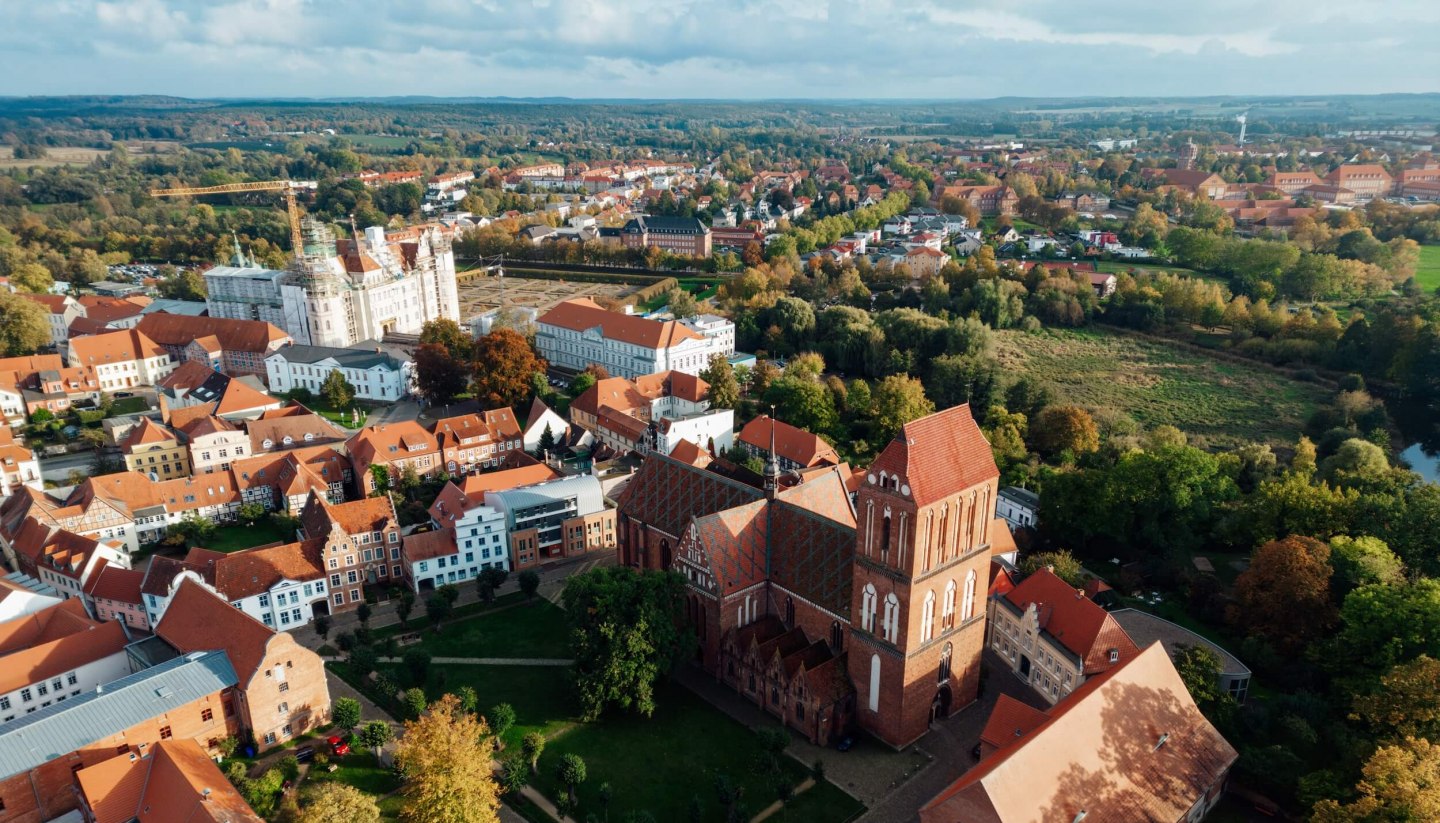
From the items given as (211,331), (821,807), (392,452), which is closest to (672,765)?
(821,807)

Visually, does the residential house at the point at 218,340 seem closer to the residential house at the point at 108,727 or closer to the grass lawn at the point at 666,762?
the residential house at the point at 108,727

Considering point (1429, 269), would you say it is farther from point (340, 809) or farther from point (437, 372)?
point (340, 809)

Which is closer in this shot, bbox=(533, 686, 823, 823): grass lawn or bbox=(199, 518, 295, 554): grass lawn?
bbox=(533, 686, 823, 823): grass lawn

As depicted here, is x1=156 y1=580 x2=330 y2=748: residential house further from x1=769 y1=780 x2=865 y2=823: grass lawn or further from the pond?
the pond

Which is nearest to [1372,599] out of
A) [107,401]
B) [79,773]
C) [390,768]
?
[390,768]

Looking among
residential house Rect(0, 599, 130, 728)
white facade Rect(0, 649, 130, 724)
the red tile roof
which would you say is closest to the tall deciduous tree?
the red tile roof

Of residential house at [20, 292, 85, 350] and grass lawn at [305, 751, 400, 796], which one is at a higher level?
residential house at [20, 292, 85, 350]

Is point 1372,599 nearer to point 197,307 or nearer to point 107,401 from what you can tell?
point 107,401
